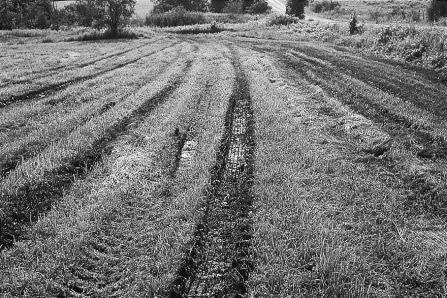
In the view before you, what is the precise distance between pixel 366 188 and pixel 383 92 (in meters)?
8.35

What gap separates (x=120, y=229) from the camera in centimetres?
541

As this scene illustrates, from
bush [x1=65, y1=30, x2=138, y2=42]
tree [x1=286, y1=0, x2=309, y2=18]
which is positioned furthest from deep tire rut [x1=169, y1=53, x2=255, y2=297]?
tree [x1=286, y1=0, x2=309, y2=18]

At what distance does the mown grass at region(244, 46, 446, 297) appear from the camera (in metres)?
4.41

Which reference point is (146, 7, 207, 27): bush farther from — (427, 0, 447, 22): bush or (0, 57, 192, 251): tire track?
(0, 57, 192, 251): tire track

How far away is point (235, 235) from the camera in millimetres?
5301

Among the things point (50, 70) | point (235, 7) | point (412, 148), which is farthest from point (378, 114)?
point (235, 7)

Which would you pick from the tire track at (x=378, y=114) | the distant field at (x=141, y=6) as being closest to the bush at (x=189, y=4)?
the distant field at (x=141, y=6)

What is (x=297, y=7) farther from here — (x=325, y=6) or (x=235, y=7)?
(x=235, y=7)

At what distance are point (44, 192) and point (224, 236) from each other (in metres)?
3.53

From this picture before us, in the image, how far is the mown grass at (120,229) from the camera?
4.34 metres

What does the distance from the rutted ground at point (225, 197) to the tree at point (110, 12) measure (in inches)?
1347

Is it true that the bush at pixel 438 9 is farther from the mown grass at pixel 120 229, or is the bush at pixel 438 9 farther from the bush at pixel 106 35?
the mown grass at pixel 120 229

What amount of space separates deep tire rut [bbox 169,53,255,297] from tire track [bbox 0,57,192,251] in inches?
105

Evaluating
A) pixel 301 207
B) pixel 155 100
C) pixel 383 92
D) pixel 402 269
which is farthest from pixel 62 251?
pixel 383 92
